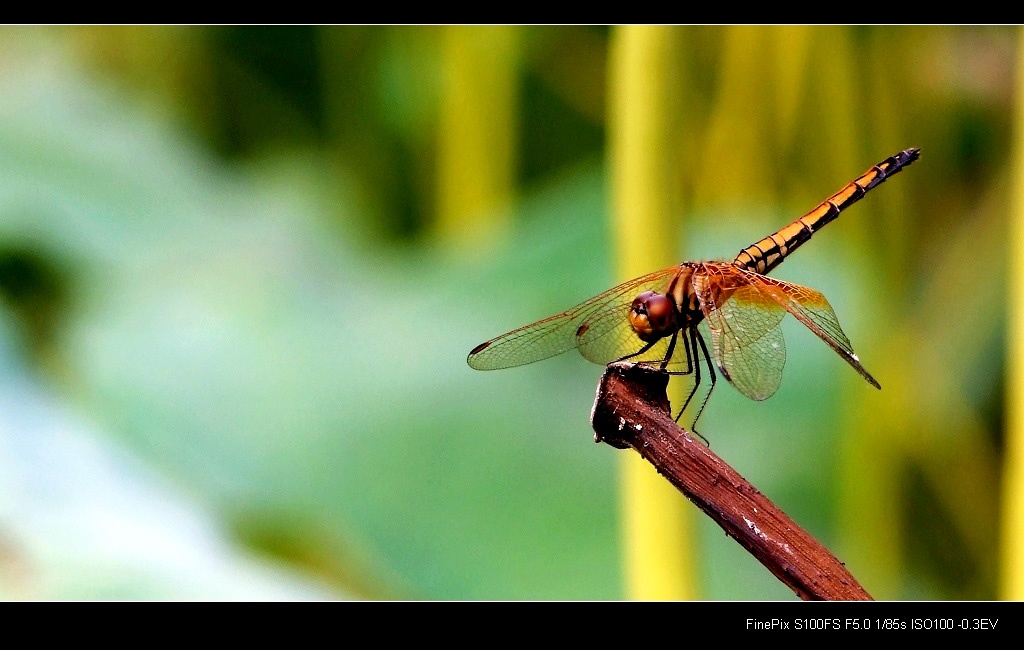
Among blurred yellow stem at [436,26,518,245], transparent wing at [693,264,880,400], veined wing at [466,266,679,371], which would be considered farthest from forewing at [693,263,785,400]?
blurred yellow stem at [436,26,518,245]

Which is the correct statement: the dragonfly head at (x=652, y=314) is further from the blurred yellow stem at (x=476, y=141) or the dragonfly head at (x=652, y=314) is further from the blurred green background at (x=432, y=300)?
the blurred yellow stem at (x=476, y=141)

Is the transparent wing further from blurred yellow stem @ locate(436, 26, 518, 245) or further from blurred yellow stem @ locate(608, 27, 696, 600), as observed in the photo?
blurred yellow stem @ locate(436, 26, 518, 245)

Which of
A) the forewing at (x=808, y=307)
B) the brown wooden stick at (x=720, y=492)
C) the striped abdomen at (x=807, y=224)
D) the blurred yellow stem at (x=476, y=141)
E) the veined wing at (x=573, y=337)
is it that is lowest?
the brown wooden stick at (x=720, y=492)

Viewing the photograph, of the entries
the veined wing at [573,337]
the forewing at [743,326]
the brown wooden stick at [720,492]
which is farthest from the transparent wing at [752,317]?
the brown wooden stick at [720,492]

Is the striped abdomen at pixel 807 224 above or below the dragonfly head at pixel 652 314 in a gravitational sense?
above

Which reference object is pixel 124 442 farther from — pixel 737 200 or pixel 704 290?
pixel 737 200

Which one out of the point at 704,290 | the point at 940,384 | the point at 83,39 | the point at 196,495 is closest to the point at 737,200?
the point at 940,384

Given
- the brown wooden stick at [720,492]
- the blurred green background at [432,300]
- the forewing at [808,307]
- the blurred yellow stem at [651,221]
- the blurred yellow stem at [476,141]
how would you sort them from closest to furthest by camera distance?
the brown wooden stick at [720,492]
the forewing at [808,307]
the blurred yellow stem at [651,221]
the blurred green background at [432,300]
the blurred yellow stem at [476,141]
